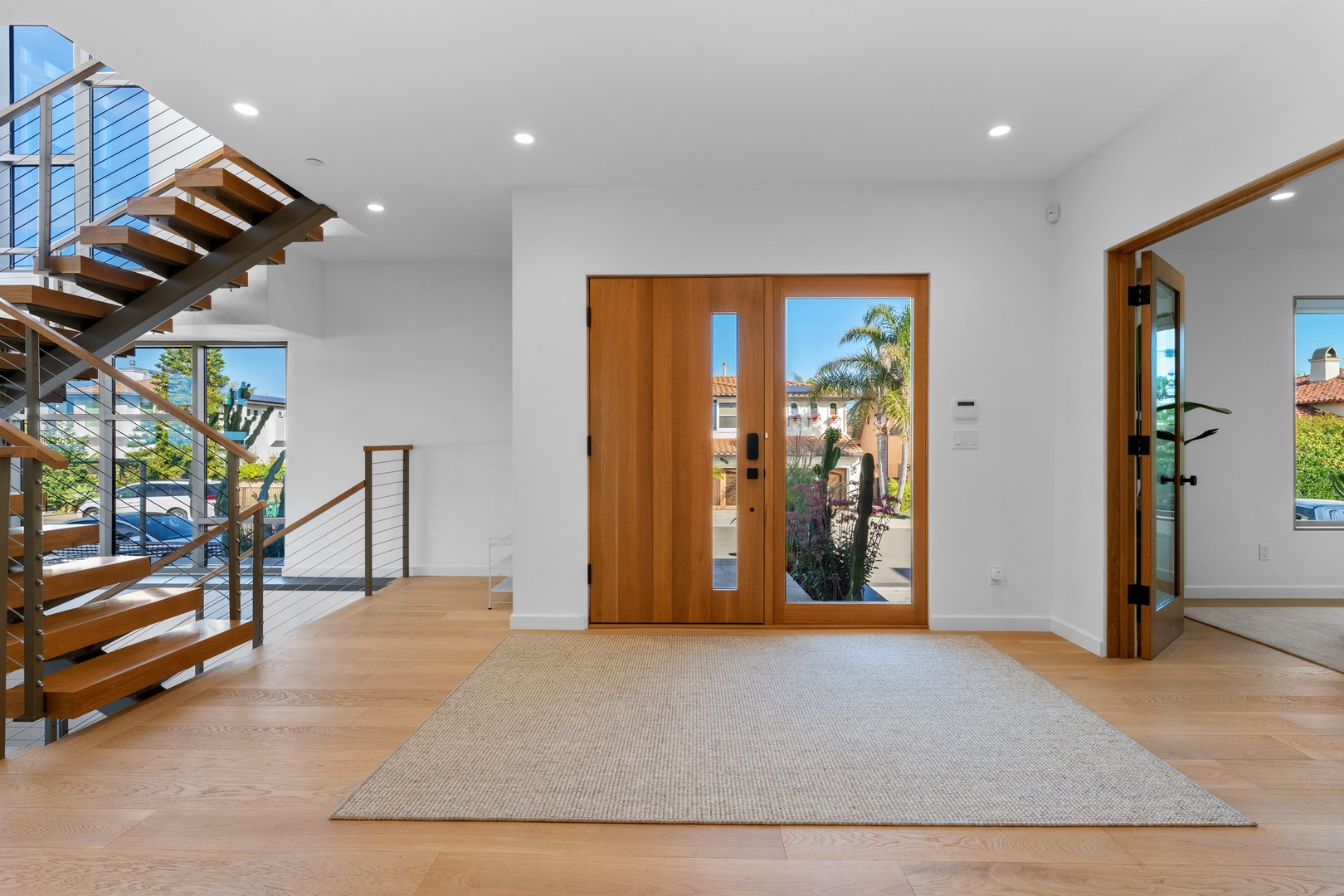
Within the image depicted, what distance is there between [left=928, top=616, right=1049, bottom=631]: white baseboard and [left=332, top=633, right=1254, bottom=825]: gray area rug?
0.50 m

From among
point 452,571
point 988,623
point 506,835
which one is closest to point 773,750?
point 506,835

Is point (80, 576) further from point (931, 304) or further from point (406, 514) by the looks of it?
point (931, 304)

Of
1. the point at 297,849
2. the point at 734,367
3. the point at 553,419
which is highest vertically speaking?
the point at 734,367

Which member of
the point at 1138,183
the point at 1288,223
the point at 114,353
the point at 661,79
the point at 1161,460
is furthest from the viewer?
the point at 1288,223

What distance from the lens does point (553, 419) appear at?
157 inches

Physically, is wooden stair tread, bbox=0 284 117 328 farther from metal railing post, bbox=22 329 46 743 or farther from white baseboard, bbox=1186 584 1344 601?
white baseboard, bbox=1186 584 1344 601

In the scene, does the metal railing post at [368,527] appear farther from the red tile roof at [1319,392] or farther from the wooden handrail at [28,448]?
the red tile roof at [1319,392]

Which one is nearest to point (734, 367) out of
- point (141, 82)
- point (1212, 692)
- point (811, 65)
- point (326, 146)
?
point (811, 65)

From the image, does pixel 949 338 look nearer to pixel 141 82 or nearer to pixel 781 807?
pixel 781 807

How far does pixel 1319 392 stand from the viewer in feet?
16.1

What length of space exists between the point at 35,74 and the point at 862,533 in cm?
738

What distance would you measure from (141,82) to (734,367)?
9.84ft

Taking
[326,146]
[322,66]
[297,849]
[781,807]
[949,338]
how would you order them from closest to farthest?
1. [297,849]
2. [781,807]
3. [322,66]
4. [326,146]
5. [949,338]

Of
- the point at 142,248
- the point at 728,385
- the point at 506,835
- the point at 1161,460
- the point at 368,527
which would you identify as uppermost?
the point at 142,248
